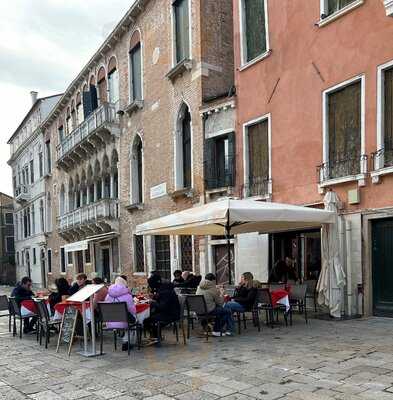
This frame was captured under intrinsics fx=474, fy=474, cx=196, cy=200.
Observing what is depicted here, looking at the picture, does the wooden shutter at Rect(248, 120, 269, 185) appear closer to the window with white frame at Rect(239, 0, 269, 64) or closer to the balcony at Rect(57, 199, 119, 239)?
the window with white frame at Rect(239, 0, 269, 64)

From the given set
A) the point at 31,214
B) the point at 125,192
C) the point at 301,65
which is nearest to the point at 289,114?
the point at 301,65

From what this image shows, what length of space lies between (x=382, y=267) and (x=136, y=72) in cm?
1393

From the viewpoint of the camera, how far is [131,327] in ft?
24.8

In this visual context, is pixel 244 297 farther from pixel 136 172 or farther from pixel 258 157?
pixel 136 172

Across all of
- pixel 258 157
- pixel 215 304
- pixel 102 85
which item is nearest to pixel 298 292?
pixel 215 304

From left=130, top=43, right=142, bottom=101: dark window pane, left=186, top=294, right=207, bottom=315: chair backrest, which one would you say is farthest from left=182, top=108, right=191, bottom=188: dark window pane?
left=186, top=294, right=207, bottom=315: chair backrest

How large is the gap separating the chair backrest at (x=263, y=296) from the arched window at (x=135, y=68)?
12760 mm

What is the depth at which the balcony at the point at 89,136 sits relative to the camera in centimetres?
2164

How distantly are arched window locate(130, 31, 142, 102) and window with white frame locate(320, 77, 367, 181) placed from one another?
421 inches

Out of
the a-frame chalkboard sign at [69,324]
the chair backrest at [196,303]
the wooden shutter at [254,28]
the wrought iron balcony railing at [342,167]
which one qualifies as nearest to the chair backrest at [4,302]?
the a-frame chalkboard sign at [69,324]

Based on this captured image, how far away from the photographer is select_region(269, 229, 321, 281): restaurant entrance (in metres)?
11.8

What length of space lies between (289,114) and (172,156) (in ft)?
19.5

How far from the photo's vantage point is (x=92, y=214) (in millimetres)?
23578

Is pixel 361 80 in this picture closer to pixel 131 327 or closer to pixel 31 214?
pixel 131 327
